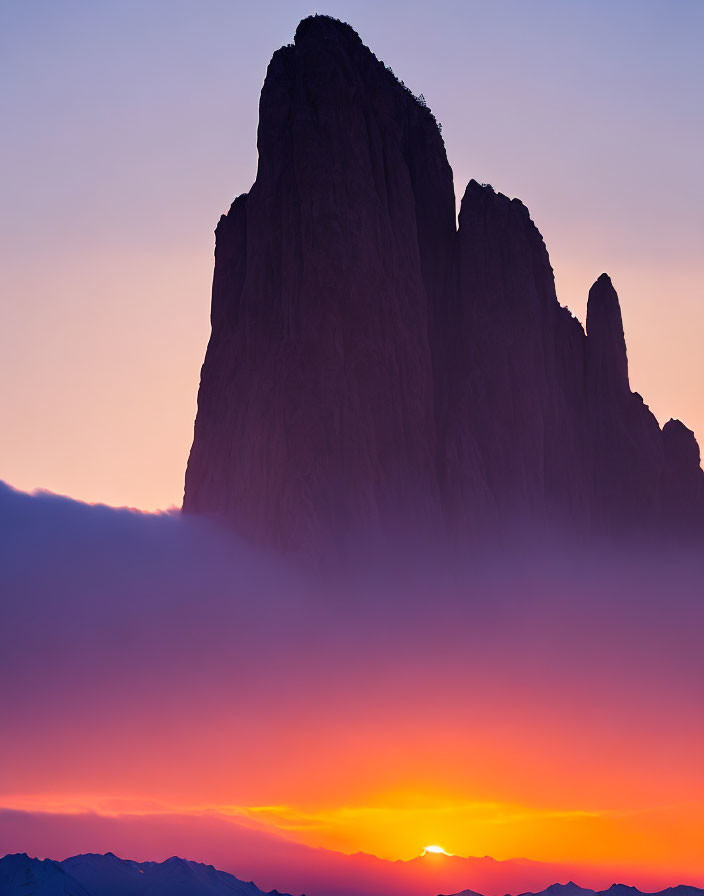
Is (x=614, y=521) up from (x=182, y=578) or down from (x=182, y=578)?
A: up

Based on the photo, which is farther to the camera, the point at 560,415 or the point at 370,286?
the point at 560,415

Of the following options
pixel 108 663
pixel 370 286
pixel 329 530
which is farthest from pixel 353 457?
pixel 108 663

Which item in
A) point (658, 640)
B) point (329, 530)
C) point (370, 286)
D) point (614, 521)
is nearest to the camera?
point (329, 530)

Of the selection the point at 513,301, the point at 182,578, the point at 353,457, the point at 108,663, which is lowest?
the point at 108,663

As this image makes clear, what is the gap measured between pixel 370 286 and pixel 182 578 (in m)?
26.5

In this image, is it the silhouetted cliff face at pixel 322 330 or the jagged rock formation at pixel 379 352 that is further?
the jagged rock formation at pixel 379 352

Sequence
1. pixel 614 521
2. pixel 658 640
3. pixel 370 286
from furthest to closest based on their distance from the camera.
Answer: pixel 614 521 → pixel 658 640 → pixel 370 286

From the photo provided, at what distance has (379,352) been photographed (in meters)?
118

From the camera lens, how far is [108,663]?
112188 mm

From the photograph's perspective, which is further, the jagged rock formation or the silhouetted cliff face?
the jagged rock formation

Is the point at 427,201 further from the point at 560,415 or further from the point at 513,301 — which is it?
the point at 560,415

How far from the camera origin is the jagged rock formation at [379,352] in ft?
376

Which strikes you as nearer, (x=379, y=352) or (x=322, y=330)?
(x=322, y=330)

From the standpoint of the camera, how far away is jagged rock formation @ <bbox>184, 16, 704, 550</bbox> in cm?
11475
